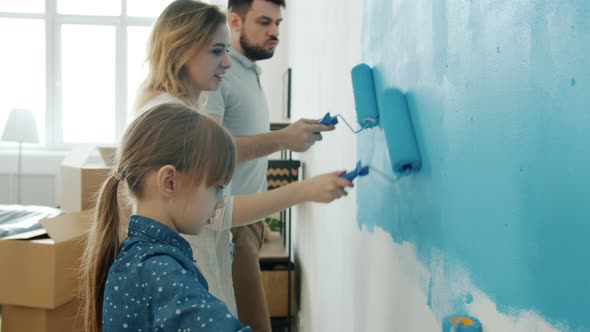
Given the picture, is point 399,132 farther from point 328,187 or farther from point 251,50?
point 251,50

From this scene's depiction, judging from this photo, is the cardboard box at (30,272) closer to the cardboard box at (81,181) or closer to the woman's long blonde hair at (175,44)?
the cardboard box at (81,181)

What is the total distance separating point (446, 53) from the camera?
737 mm

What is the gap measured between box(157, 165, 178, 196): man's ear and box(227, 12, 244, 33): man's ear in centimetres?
108

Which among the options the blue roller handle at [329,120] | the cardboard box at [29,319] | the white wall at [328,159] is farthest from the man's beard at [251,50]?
the cardboard box at [29,319]

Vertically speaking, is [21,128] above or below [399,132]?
below

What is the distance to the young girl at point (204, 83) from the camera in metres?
1.13

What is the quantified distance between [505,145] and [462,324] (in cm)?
23

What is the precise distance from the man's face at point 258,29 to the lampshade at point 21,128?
3602 mm

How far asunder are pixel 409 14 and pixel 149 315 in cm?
62

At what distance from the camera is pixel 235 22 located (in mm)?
1803

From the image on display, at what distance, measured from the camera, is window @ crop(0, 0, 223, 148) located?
5.19 metres

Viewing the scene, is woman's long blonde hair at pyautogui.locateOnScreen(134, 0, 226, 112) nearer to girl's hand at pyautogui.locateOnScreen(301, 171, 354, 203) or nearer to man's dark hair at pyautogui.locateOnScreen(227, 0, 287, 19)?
girl's hand at pyautogui.locateOnScreen(301, 171, 354, 203)

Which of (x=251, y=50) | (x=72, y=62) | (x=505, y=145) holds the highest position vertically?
(x=72, y=62)

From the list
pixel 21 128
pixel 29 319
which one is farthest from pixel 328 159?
pixel 21 128
